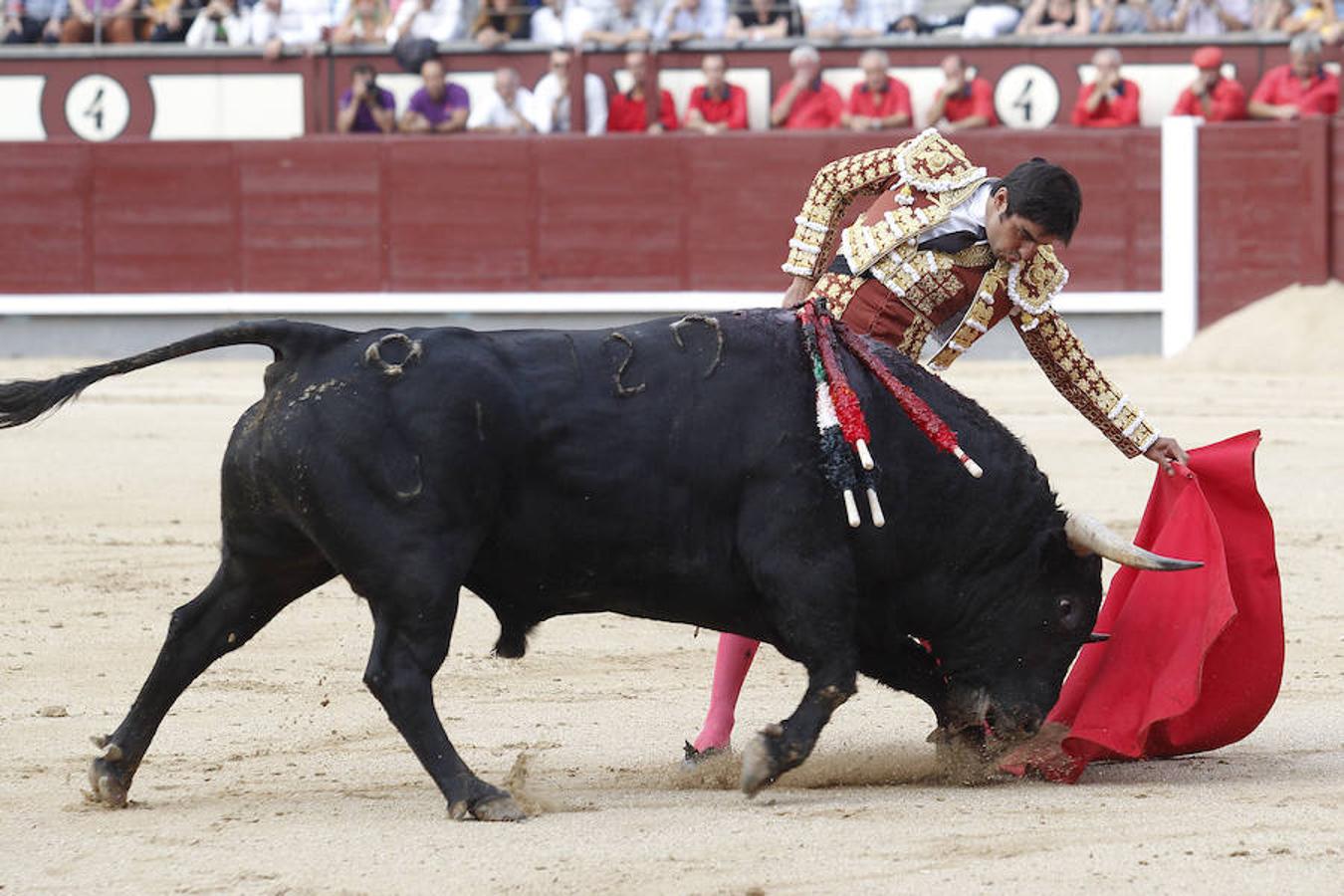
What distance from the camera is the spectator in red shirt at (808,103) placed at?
11.4 meters

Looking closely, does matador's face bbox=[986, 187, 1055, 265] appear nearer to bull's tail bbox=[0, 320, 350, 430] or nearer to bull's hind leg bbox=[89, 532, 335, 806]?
bull's tail bbox=[0, 320, 350, 430]

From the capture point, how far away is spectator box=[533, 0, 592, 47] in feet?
38.6

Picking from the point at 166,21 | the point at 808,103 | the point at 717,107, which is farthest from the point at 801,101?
the point at 166,21

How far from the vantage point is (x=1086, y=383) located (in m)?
3.94

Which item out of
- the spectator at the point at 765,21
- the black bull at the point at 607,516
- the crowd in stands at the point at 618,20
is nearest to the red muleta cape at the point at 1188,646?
the black bull at the point at 607,516

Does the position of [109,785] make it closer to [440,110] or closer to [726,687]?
[726,687]

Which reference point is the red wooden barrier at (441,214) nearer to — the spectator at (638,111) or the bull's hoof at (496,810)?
the spectator at (638,111)

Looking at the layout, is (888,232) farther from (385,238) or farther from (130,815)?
(385,238)

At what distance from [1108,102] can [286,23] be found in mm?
4496

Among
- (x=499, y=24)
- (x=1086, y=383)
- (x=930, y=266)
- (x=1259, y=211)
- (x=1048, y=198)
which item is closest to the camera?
(x=1048, y=198)

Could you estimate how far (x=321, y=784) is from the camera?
363 centimetres

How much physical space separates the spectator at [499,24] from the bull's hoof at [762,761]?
8.80 metres

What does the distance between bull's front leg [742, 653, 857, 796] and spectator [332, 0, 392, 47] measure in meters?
9.08

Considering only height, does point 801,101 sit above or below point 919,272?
above
